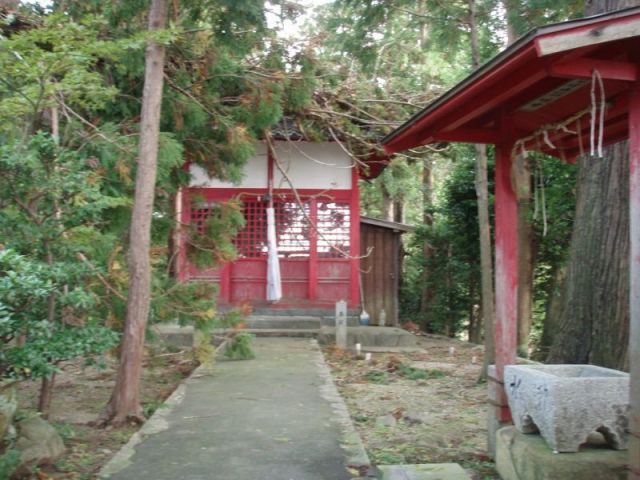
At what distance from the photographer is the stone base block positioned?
378 cm

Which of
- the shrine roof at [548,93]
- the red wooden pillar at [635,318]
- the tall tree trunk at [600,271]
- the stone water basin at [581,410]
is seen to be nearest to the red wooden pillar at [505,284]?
the shrine roof at [548,93]

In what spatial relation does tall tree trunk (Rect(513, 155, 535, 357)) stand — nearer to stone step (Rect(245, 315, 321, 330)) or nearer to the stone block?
stone step (Rect(245, 315, 321, 330))

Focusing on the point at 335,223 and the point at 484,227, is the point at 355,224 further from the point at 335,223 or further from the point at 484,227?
the point at 484,227

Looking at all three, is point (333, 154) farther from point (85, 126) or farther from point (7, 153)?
point (7, 153)

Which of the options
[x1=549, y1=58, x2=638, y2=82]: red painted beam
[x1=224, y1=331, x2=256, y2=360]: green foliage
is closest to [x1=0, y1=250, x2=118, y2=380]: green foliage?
[x1=549, y1=58, x2=638, y2=82]: red painted beam

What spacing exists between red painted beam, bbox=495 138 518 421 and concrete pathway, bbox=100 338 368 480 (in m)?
1.43

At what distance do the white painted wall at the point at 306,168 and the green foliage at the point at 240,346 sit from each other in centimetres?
453

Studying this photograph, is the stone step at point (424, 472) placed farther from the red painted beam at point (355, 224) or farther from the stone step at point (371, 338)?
the red painted beam at point (355, 224)

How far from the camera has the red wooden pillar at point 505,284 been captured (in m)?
4.97

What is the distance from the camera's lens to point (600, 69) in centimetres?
360

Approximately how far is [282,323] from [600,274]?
7.42 meters

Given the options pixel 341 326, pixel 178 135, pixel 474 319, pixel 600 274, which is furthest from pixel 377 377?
pixel 474 319

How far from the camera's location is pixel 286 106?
995 cm

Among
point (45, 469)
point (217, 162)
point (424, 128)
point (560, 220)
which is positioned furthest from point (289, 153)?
point (45, 469)
